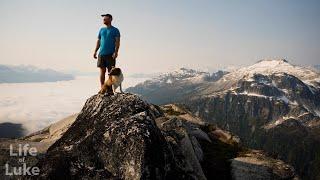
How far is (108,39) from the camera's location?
2212 centimetres

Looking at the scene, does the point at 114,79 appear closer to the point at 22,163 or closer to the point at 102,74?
the point at 102,74

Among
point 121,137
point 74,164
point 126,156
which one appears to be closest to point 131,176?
point 126,156

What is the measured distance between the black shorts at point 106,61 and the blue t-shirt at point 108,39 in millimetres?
268

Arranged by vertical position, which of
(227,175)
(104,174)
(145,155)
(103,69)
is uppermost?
(103,69)

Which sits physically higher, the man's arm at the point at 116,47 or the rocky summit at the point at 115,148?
the man's arm at the point at 116,47

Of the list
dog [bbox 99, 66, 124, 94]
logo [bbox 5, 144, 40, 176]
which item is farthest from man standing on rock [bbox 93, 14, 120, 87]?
logo [bbox 5, 144, 40, 176]

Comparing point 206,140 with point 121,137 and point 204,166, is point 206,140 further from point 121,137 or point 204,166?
point 121,137

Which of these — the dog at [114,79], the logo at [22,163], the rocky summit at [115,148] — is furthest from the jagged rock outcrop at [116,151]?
the dog at [114,79]

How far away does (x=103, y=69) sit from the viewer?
23.0 meters

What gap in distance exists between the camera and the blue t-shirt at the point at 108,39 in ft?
72.2

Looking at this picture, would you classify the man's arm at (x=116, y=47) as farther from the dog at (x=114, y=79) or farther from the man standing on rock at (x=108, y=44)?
the dog at (x=114, y=79)

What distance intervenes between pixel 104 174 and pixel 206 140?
63.0 ft

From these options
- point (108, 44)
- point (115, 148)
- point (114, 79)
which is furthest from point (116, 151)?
point (108, 44)

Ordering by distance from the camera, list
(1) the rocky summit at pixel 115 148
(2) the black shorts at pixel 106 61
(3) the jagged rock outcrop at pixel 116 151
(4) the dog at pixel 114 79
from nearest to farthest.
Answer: (3) the jagged rock outcrop at pixel 116 151 < (1) the rocky summit at pixel 115 148 < (4) the dog at pixel 114 79 < (2) the black shorts at pixel 106 61
